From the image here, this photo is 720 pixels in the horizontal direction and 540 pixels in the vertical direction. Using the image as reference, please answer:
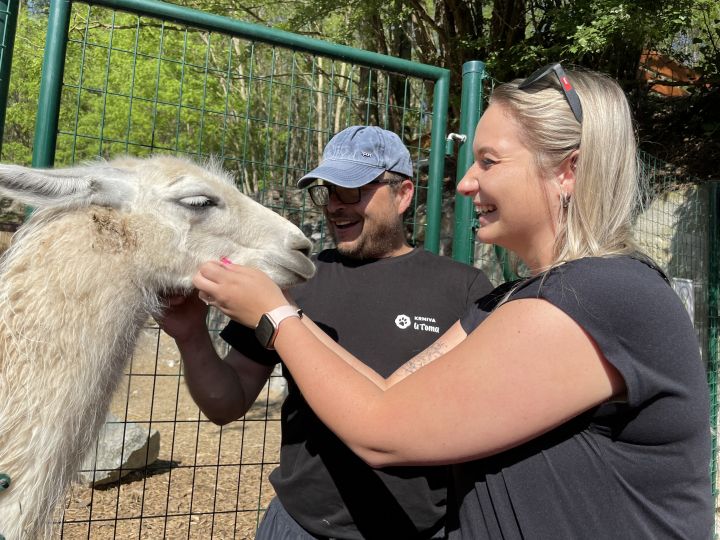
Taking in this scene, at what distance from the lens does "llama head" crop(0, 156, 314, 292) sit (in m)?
2.06

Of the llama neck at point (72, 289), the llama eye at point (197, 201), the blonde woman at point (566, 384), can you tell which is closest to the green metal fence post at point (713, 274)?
the blonde woman at point (566, 384)

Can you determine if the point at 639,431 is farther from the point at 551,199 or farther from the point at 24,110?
the point at 24,110

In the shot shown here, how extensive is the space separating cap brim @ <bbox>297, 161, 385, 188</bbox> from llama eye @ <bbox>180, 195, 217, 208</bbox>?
43 cm

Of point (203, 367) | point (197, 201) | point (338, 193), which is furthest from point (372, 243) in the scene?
point (203, 367)

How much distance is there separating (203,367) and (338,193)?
907 mm

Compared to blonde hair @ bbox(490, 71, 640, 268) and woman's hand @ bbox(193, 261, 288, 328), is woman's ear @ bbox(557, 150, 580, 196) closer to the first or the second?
blonde hair @ bbox(490, 71, 640, 268)

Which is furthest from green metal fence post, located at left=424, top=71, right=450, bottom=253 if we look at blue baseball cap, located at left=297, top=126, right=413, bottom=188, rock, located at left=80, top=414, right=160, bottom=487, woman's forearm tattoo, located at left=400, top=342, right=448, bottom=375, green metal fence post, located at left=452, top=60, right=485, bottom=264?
rock, located at left=80, top=414, right=160, bottom=487

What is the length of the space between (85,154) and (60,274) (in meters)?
11.8

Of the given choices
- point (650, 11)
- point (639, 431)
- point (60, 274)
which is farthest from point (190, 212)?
point (650, 11)

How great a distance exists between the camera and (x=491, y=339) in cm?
122

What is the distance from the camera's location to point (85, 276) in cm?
199

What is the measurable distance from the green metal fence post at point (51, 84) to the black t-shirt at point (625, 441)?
1.99 metres

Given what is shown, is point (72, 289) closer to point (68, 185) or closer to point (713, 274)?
point (68, 185)

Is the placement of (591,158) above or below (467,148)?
below
